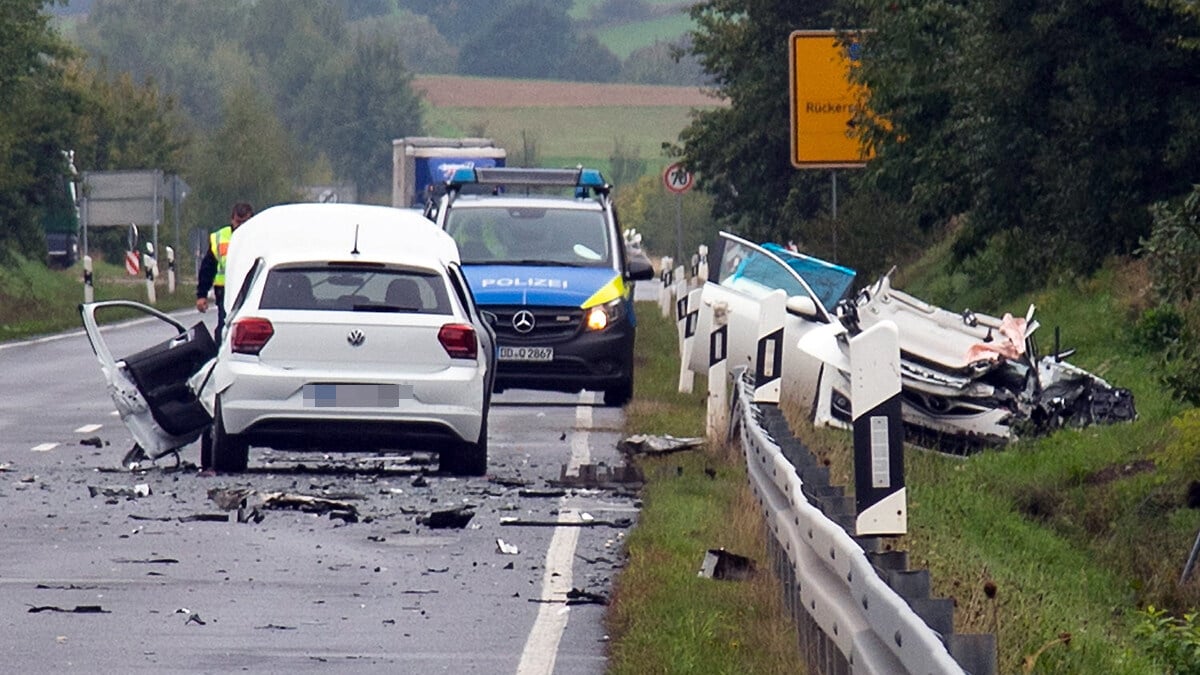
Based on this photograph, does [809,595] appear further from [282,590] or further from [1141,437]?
[1141,437]

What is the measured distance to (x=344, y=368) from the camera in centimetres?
1504

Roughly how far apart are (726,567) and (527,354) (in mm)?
10211

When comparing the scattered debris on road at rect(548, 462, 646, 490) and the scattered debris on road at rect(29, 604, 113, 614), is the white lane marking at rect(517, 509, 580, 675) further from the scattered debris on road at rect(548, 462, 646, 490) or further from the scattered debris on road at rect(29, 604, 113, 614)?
the scattered debris on road at rect(548, 462, 646, 490)

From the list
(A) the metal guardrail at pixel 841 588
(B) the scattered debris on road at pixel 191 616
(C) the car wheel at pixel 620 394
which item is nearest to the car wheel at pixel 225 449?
(A) the metal guardrail at pixel 841 588

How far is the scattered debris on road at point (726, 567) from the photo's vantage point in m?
10.2

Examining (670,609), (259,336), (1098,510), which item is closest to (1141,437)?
(1098,510)

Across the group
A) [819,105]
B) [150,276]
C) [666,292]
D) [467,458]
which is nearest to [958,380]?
[467,458]

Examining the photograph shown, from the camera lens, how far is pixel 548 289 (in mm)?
20719

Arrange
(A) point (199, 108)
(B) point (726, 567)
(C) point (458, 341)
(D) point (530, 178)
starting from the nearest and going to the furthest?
(B) point (726, 567) → (C) point (458, 341) → (D) point (530, 178) → (A) point (199, 108)

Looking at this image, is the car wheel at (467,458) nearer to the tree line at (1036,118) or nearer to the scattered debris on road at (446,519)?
the scattered debris on road at (446,519)

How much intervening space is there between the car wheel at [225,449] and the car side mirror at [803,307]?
4.74m

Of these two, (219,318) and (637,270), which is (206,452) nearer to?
(219,318)

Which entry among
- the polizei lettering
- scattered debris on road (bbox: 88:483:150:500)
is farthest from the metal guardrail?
the polizei lettering

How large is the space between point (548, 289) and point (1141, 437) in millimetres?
6147
